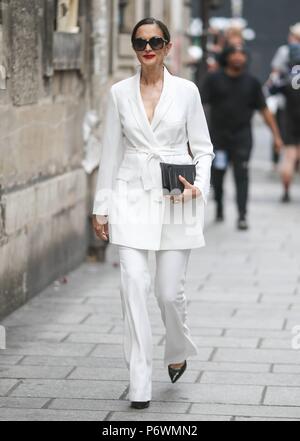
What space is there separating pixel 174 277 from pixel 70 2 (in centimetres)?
474

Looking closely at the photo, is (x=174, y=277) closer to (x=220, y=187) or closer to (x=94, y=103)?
(x=94, y=103)

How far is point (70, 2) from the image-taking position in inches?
436

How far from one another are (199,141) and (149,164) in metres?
0.29

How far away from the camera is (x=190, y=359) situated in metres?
7.89

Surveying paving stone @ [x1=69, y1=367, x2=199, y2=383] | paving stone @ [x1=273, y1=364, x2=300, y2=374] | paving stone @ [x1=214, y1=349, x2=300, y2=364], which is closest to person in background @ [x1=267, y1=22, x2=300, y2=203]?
paving stone @ [x1=214, y1=349, x2=300, y2=364]

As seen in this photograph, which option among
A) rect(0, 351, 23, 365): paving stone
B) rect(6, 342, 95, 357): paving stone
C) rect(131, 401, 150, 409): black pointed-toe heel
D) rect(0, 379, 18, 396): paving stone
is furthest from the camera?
rect(6, 342, 95, 357): paving stone

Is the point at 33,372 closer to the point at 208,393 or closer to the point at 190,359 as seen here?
the point at 190,359

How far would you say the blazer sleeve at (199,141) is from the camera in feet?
22.4

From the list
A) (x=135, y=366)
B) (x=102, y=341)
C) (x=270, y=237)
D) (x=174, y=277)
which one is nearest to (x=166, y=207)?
(x=174, y=277)

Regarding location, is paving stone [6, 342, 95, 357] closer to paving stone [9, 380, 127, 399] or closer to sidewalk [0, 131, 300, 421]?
sidewalk [0, 131, 300, 421]

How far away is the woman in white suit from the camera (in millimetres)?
6688

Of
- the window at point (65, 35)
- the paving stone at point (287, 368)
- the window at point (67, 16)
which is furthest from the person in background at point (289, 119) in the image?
the paving stone at point (287, 368)

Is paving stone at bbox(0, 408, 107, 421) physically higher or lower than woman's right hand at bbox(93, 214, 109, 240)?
lower

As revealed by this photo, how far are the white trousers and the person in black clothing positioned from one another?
24.0 feet
